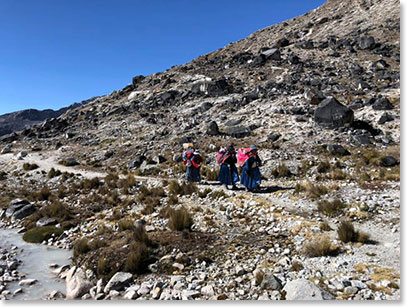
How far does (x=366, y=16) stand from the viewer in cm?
5809

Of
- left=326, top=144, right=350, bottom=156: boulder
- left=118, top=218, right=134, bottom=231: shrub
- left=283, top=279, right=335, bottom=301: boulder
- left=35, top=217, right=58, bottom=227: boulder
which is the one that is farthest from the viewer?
left=326, top=144, right=350, bottom=156: boulder

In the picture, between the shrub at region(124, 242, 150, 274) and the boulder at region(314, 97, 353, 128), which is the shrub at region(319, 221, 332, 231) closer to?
the shrub at region(124, 242, 150, 274)

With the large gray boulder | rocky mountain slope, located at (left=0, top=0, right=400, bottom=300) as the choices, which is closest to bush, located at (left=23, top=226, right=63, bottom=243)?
rocky mountain slope, located at (left=0, top=0, right=400, bottom=300)

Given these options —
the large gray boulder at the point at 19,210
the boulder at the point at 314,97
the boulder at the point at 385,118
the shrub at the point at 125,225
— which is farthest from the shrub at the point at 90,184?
the boulder at the point at 385,118

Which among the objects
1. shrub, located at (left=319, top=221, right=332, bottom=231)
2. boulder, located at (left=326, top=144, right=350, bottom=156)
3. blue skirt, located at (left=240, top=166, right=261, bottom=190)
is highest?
boulder, located at (left=326, top=144, right=350, bottom=156)

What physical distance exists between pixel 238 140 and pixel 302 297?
76.7 ft

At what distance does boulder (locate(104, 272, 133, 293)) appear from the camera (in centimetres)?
698

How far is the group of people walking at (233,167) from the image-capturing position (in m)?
14.0

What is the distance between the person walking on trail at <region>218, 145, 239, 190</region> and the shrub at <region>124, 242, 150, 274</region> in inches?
312

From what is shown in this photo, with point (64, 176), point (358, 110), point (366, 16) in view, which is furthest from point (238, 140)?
point (366, 16)

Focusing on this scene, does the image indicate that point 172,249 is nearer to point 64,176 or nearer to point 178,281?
point 178,281

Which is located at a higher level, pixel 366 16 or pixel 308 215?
pixel 366 16

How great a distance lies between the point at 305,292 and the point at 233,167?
399 inches

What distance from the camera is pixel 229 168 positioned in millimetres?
16031
